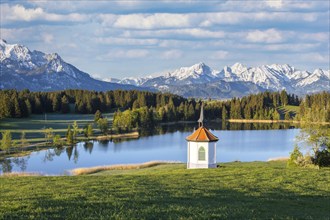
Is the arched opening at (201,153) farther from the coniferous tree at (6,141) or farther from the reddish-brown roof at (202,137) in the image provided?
the coniferous tree at (6,141)

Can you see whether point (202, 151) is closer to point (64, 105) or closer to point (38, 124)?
point (38, 124)

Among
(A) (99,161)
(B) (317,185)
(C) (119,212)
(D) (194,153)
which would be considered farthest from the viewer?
(A) (99,161)

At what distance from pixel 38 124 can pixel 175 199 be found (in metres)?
124

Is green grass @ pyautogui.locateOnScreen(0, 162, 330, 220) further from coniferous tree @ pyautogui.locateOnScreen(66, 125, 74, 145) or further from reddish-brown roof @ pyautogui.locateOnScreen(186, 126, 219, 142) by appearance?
coniferous tree @ pyautogui.locateOnScreen(66, 125, 74, 145)

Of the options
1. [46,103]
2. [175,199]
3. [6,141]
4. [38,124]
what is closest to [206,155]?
[175,199]

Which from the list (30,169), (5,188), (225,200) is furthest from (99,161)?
(225,200)

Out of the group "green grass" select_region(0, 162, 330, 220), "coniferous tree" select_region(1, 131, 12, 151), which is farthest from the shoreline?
"green grass" select_region(0, 162, 330, 220)

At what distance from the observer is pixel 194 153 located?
45906mm

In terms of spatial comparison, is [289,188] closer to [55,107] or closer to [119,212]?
[119,212]

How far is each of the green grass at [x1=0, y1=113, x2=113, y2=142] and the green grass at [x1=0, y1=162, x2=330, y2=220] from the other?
85642 mm

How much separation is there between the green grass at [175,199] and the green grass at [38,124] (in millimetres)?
85642

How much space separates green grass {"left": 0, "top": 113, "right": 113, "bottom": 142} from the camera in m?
115

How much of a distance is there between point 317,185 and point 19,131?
10173 centimetres

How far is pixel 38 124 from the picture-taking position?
449 feet
